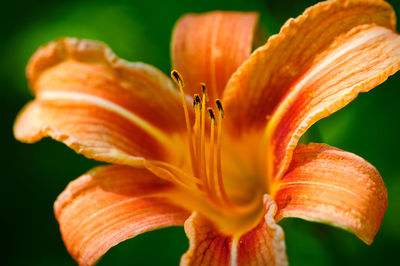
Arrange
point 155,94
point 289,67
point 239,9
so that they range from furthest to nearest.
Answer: point 239,9 → point 155,94 → point 289,67

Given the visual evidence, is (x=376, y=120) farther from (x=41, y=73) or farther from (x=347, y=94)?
(x=41, y=73)

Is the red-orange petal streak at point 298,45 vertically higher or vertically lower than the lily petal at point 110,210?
higher

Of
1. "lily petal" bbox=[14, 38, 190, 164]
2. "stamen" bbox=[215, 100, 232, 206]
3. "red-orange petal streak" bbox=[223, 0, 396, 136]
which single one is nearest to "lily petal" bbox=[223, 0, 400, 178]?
"red-orange petal streak" bbox=[223, 0, 396, 136]

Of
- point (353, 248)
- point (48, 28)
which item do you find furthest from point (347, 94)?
point (48, 28)

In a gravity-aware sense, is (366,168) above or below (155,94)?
below

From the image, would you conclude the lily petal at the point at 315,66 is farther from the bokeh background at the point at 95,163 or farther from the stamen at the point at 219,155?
the bokeh background at the point at 95,163

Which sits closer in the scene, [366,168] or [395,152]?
[366,168]

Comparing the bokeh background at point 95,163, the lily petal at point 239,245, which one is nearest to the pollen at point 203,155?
the lily petal at point 239,245
